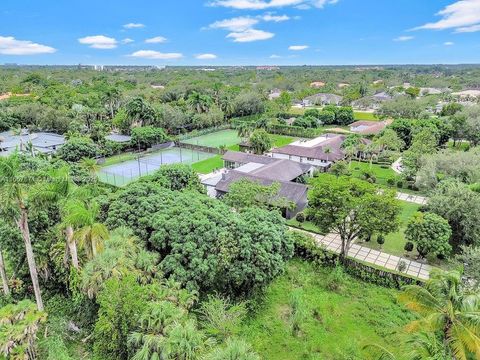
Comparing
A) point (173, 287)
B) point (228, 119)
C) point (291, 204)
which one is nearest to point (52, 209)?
point (173, 287)

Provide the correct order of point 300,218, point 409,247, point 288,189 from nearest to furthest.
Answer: point 409,247
point 300,218
point 288,189

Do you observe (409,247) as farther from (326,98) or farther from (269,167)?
(326,98)

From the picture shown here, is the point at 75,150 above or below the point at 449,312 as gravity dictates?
below

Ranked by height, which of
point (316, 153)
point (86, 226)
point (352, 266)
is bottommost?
point (352, 266)

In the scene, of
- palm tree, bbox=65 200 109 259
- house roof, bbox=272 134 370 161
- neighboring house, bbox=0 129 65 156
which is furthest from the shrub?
neighboring house, bbox=0 129 65 156

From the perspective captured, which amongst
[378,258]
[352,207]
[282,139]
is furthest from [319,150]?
[352,207]

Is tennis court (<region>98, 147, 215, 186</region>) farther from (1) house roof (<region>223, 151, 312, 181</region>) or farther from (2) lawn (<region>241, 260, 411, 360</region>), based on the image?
(2) lawn (<region>241, 260, 411, 360</region>)

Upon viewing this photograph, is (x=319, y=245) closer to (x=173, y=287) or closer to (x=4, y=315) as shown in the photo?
(x=173, y=287)

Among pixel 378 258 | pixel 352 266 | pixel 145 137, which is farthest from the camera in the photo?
pixel 145 137
